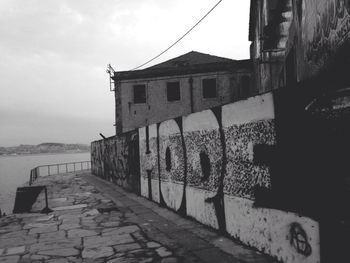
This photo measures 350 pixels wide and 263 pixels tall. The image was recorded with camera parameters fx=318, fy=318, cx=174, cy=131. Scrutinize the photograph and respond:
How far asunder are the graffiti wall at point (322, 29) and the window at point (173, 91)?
736 inches

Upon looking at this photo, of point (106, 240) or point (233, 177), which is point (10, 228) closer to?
point (106, 240)

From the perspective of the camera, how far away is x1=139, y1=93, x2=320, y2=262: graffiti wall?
3.56m

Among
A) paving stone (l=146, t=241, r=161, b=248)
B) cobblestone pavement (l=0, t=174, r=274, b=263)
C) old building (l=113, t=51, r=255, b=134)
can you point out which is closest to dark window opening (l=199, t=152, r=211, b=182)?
cobblestone pavement (l=0, t=174, r=274, b=263)

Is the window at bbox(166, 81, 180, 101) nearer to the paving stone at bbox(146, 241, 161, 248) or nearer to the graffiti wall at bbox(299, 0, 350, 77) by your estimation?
the graffiti wall at bbox(299, 0, 350, 77)

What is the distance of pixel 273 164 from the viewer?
148 inches

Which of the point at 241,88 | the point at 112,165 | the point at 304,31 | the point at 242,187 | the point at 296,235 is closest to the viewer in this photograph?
the point at 296,235

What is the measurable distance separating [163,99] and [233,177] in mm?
21929

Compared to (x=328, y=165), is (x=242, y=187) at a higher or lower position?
lower

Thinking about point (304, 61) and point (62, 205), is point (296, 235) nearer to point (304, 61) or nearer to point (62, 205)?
point (304, 61)

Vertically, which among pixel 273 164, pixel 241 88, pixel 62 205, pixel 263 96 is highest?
pixel 241 88

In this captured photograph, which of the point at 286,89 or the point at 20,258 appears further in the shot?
the point at 20,258

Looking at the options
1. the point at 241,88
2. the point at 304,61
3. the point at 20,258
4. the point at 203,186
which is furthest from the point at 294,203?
the point at 241,88

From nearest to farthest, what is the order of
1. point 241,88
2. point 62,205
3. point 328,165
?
point 328,165, point 62,205, point 241,88

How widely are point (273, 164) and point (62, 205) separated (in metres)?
7.21
